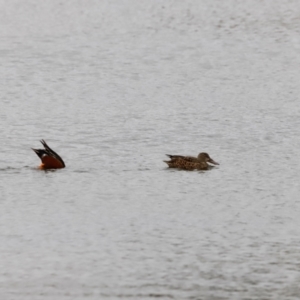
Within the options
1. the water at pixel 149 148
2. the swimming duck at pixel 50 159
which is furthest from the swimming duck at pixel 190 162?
the swimming duck at pixel 50 159

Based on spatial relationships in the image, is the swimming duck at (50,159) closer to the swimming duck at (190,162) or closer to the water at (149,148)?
the water at (149,148)

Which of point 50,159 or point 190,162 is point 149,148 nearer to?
point 190,162

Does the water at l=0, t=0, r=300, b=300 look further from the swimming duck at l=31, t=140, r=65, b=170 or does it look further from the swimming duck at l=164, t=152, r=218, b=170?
the swimming duck at l=31, t=140, r=65, b=170

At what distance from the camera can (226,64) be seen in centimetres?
2522

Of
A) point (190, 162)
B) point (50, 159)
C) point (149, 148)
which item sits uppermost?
point (149, 148)

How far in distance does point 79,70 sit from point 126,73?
122 cm

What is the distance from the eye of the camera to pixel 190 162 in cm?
1562

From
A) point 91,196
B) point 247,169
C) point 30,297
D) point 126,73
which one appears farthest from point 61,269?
point 126,73

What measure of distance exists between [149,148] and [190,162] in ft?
5.09

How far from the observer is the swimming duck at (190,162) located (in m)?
15.5

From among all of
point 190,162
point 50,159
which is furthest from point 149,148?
point 50,159

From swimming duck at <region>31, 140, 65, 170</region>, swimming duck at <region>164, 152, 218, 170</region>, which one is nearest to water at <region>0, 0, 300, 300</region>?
swimming duck at <region>164, 152, 218, 170</region>

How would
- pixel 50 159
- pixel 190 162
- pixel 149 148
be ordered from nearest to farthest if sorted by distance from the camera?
pixel 50 159 < pixel 190 162 < pixel 149 148

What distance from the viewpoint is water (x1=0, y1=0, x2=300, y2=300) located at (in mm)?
10484
